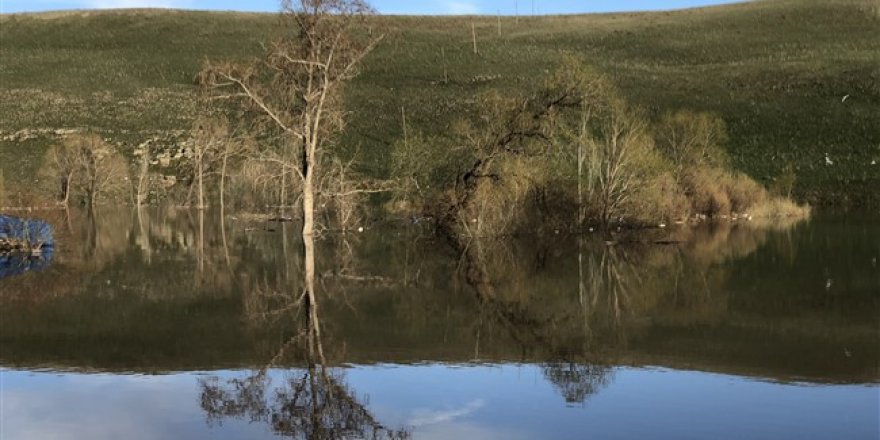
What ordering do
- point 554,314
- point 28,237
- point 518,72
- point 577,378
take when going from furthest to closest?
1. point 518,72
2. point 28,237
3. point 554,314
4. point 577,378

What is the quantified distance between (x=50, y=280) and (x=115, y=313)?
5526mm

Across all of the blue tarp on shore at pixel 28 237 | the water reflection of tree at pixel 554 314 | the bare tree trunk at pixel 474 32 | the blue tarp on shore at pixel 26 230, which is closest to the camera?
the water reflection of tree at pixel 554 314

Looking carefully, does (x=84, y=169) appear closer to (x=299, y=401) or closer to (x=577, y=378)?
(x=299, y=401)

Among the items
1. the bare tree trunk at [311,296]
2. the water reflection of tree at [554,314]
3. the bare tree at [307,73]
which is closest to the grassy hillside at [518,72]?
the bare tree at [307,73]

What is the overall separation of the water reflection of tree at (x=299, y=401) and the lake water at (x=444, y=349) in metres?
0.04

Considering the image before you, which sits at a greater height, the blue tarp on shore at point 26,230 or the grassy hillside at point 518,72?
the grassy hillside at point 518,72

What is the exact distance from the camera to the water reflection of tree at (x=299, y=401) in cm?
959

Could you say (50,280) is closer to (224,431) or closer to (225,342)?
(225,342)

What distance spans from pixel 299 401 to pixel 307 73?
21.3m

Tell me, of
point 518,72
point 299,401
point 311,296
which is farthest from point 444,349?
point 518,72

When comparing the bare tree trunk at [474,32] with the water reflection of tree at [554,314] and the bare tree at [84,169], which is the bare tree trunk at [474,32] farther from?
the water reflection of tree at [554,314]

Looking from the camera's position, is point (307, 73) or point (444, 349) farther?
point (307, 73)

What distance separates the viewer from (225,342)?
47.4ft

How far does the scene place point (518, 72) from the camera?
95.0 meters
